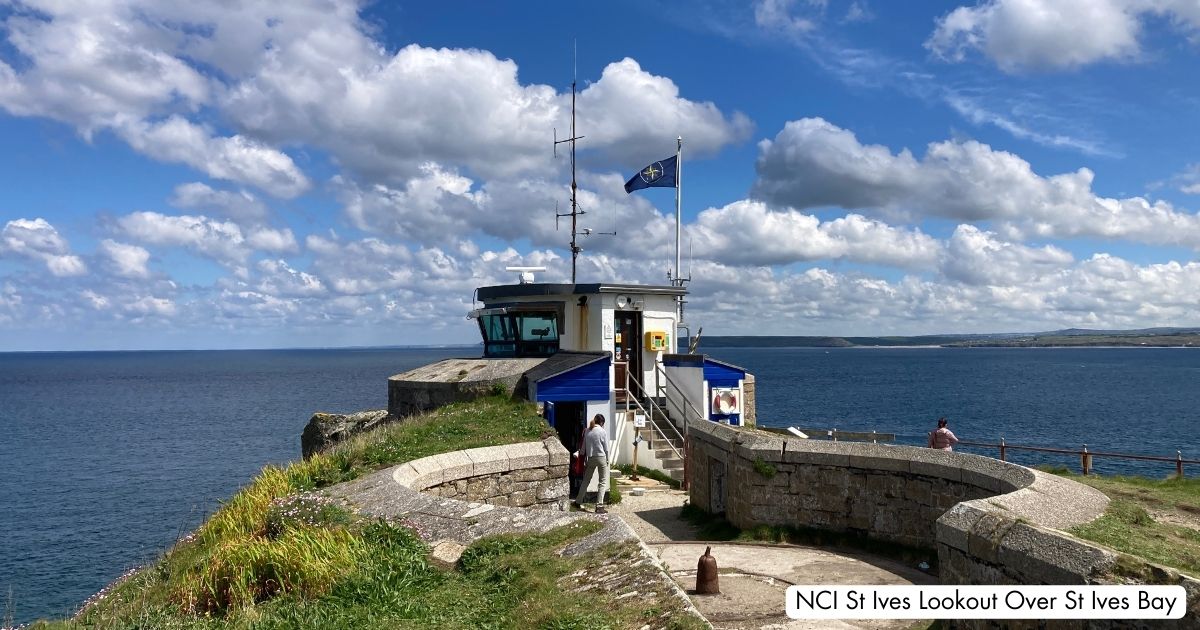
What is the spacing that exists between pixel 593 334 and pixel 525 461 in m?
8.82

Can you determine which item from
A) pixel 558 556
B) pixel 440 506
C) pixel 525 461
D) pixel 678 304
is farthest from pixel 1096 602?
pixel 678 304

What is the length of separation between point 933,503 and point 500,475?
6.53 meters

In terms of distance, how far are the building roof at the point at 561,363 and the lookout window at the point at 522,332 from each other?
37.1 inches

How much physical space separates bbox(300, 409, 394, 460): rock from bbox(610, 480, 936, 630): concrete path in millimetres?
12256

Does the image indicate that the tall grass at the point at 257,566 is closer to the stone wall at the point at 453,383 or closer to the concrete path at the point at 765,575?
the concrete path at the point at 765,575

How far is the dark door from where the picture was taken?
2234cm

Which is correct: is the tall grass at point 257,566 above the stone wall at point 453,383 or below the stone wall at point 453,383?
below

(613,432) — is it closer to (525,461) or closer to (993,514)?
(525,461)

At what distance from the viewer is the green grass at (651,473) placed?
1899 cm

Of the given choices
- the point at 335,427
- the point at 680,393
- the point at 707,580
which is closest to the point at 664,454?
the point at 680,393

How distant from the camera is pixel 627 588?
6.56 meters

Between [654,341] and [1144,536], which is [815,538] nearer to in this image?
[1144,536]

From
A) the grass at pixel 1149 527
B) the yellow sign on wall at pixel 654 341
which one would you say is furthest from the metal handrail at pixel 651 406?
the grass at pixel 1149 527

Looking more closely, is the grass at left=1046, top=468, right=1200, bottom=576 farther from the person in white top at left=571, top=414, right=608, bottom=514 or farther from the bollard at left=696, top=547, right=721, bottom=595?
the person in white top at left=571, top=414, right=608, bottom=514
